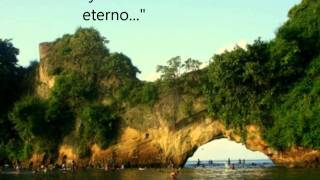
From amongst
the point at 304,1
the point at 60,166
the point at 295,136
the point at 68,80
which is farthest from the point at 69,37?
the point at 295,136

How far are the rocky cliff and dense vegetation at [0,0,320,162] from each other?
0.86 meters

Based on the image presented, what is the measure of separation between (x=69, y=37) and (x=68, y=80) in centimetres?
896

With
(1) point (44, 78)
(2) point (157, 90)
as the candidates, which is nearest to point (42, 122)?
(1) point (44, 78)

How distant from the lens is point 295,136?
4738 cm

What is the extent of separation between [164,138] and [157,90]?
17.0 ft

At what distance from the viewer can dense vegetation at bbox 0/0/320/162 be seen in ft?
162

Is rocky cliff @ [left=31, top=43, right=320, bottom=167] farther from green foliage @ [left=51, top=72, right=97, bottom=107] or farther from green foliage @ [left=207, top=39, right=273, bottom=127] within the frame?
green foliage @ [left=51, top=72, right=97, bottom=107]

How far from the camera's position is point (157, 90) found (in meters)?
59.0

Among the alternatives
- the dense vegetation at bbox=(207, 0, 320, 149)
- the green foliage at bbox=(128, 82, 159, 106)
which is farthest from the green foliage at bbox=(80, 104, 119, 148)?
the dense vegetation at bbox=(207, 0, 320, 149)

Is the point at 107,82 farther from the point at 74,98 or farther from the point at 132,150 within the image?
the point at 132,150

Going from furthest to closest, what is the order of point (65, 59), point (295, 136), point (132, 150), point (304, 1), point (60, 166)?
point (65, 59) < point (60, 166) < point (132, 150) < point (304, 1) < point (295, 136)

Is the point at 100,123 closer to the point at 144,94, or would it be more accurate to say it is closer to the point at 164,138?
the point at 144,94

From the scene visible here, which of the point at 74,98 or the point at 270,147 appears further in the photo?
the point at 74,98

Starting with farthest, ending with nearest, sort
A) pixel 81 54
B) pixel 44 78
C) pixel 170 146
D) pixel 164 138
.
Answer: pixel 44 78 < pixel 81 54 < pixel 164 138 < pixel 170 146
